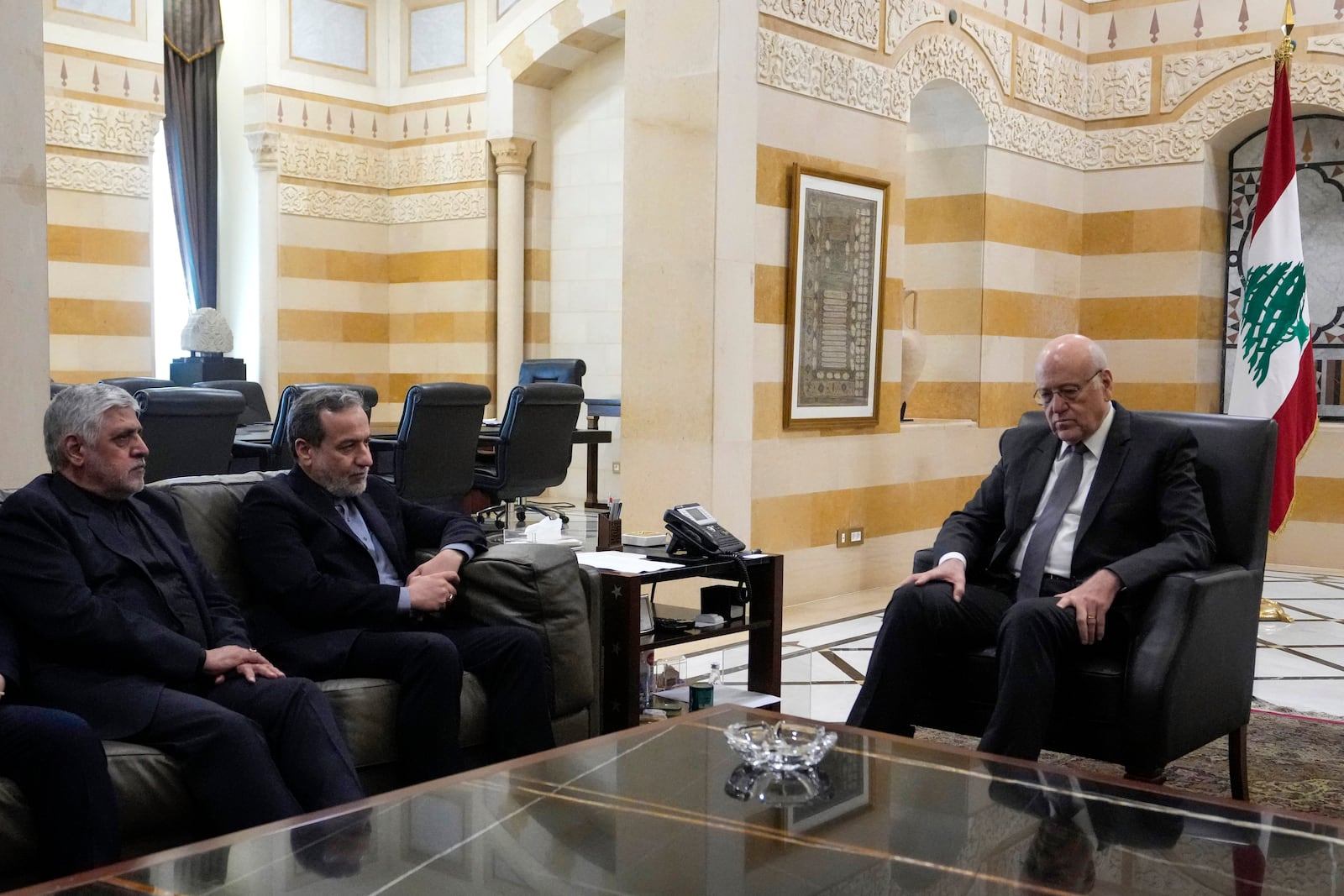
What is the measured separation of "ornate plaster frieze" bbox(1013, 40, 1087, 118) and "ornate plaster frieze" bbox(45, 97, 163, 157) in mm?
6523

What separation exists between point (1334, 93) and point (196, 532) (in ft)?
24.5

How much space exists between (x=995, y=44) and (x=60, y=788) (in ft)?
23.0

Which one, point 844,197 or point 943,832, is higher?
point 844,197

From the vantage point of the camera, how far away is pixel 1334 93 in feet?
26.9

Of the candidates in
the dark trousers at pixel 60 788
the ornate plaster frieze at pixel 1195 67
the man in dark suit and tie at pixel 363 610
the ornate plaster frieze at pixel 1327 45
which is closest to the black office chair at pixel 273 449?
the man in dark suit and tie at pixel 363 610

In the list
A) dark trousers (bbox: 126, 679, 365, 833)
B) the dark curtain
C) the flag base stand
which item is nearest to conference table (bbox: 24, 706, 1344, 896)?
dark trousers (bbox: 126, 679, 365, 833)

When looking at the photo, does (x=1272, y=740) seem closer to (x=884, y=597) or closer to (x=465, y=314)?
(x=884, y=597)

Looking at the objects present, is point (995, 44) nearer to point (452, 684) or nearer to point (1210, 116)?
point (1210, 116)

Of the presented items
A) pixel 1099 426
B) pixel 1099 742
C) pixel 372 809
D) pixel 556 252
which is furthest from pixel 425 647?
pixel 556 252

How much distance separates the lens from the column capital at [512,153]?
37.3ft

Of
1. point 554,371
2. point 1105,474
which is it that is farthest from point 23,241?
point 554,371

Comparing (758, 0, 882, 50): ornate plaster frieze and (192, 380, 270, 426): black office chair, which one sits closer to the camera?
(758, 0, 882, 50): ornate plaster frieze

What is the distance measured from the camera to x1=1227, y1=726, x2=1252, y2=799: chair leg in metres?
3.72

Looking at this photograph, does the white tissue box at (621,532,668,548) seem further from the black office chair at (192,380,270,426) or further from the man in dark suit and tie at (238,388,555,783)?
the black office chair at (192,380,270,426)
